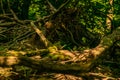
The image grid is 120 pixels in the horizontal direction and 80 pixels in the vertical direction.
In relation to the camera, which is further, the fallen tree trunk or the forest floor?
the forest floor

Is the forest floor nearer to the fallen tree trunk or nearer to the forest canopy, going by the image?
the forest canopy

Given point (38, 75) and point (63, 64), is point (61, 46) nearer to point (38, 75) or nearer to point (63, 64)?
point (38, 75)

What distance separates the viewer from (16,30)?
20.2 ft

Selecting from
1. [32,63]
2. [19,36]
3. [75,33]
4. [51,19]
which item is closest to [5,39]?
[19,36]

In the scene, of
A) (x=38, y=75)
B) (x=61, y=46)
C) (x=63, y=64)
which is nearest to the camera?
(x=63, y=64)

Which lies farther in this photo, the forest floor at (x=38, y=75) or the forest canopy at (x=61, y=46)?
the forest floor at (x=38, y=75)

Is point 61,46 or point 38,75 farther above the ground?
point 61,46

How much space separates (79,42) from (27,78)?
2.18 m

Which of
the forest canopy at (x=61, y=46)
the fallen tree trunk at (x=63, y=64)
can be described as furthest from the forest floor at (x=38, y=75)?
the fallen tree trunk at (x=63, y=64)

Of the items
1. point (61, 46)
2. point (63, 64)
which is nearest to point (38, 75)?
point (63, 64)

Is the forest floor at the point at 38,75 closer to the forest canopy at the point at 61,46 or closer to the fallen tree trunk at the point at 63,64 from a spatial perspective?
the forest canopy at the point at 61,46

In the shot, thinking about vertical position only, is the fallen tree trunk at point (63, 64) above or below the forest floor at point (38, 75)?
above

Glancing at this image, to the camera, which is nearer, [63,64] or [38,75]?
[63,64]

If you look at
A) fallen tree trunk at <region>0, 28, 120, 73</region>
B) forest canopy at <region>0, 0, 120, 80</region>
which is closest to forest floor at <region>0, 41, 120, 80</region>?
forest canopy at <region>0, 0, 120, 80</region>
